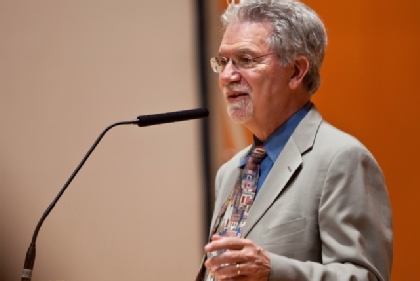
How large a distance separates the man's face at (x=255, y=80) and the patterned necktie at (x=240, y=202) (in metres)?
0.11

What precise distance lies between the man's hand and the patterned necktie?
251 mm

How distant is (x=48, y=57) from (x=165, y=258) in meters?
0.99

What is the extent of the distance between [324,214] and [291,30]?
0.50 m

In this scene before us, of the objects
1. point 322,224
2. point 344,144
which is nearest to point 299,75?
point 344,144

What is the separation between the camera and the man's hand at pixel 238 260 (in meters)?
1.25

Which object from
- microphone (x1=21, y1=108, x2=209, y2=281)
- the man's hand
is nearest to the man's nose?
microphone (x1=21, y1=108, x2=209, y2=281)

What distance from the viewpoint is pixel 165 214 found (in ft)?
8.39

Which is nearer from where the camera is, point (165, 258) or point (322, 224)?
point (322, 224)

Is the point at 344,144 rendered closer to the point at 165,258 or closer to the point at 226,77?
the point at 226,77

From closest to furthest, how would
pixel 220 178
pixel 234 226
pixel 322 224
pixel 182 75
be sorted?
pixel 322 224, pixel 234 226, pixel 220 178, pixel 182 75

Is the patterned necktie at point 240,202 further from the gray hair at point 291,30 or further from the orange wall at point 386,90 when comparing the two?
the orange wall at point 386,90

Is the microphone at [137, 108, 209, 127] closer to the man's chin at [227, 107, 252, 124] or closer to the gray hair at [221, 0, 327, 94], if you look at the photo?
the man's chin at [227, 107, 252, 124]

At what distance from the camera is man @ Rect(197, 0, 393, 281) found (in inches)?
52.7

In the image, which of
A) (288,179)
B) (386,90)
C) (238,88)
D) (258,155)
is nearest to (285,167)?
(288,179)
